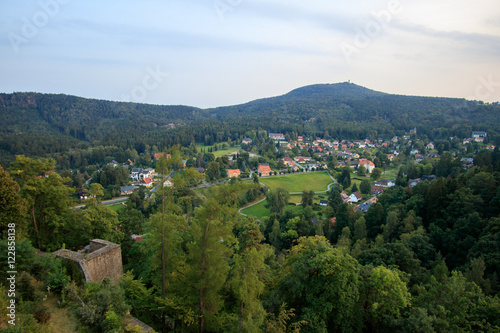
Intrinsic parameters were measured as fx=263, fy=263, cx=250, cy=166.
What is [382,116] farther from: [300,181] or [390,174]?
[300,181]

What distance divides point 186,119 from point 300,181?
12019cm

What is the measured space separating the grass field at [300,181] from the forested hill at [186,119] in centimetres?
3688

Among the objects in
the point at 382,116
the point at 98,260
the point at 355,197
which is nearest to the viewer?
the point at 98,260

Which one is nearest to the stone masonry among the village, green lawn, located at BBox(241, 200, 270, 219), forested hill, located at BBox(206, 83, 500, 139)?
the village

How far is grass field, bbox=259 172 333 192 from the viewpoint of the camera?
164ft

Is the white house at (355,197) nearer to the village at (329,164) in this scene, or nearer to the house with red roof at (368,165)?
the village at (329,164)

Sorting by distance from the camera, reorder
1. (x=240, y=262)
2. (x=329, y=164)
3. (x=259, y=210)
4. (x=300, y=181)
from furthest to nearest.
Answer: (x=329, y=164)
(x=300, y=181)
(x=259, y=210)
(x=240, y=262)

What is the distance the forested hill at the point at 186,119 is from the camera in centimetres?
8362

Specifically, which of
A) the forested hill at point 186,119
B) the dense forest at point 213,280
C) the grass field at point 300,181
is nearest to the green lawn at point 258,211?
the grass field at point 300,181

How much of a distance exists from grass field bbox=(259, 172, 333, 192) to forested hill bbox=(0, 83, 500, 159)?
3688 cm

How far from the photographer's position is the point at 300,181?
54.3m

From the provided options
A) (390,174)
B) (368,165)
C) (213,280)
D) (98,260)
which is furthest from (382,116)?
(98,260)

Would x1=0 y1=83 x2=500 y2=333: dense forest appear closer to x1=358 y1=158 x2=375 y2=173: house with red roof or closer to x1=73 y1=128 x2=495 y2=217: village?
x1=73 y1=128 x2=495 y2=217: village

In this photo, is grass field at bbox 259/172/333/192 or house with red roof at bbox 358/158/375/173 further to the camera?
house with red roof at bbox 358/158/375/173
